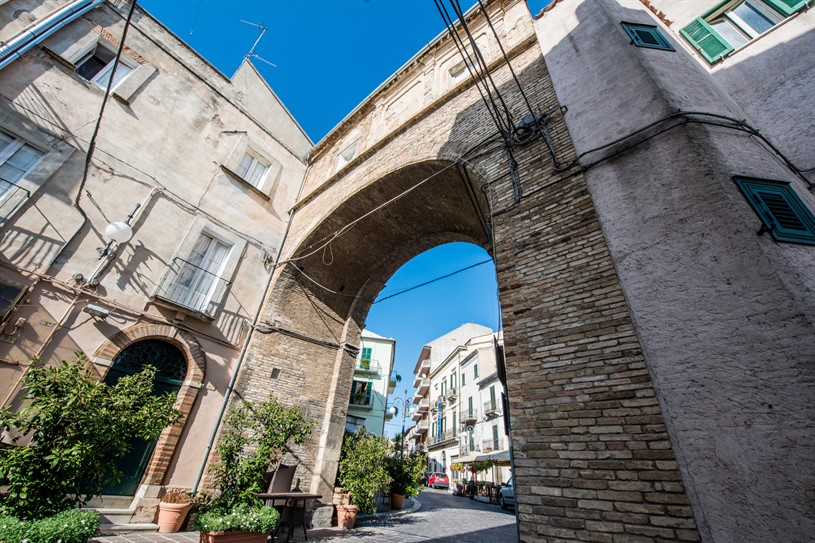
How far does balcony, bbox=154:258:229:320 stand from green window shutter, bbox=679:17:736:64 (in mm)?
11370

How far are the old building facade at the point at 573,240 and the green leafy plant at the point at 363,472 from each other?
1.88ft

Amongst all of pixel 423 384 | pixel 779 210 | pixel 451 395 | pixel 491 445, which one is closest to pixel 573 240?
pixel 779 210

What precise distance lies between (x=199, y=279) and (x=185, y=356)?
1835 millimetres

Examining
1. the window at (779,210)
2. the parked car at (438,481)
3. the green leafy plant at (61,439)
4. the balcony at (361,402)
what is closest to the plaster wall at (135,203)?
the green leafy plant at (61,439)

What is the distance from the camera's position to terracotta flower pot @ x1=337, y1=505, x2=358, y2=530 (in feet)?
26.0

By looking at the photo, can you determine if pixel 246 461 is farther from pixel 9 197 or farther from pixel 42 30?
pixel 42 30

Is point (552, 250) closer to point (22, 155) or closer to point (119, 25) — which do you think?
point (22, 155)

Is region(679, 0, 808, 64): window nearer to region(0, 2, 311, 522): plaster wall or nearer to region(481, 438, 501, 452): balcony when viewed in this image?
region(0, 2, 311, 522): plaster wall

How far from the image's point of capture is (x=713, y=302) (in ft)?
9.84

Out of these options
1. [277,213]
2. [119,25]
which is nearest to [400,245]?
[277,213]

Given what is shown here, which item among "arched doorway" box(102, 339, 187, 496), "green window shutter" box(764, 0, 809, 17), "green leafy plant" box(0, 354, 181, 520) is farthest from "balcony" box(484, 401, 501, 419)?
"green leafy plant" box(0, 354, 181, 520)

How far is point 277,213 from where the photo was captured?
1070 centimetres

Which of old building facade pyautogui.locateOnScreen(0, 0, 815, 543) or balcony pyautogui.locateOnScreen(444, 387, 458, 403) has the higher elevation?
balcony pyautogui.locateOnScreen(444, 387, 458, 403)

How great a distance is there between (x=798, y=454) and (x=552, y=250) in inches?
106
